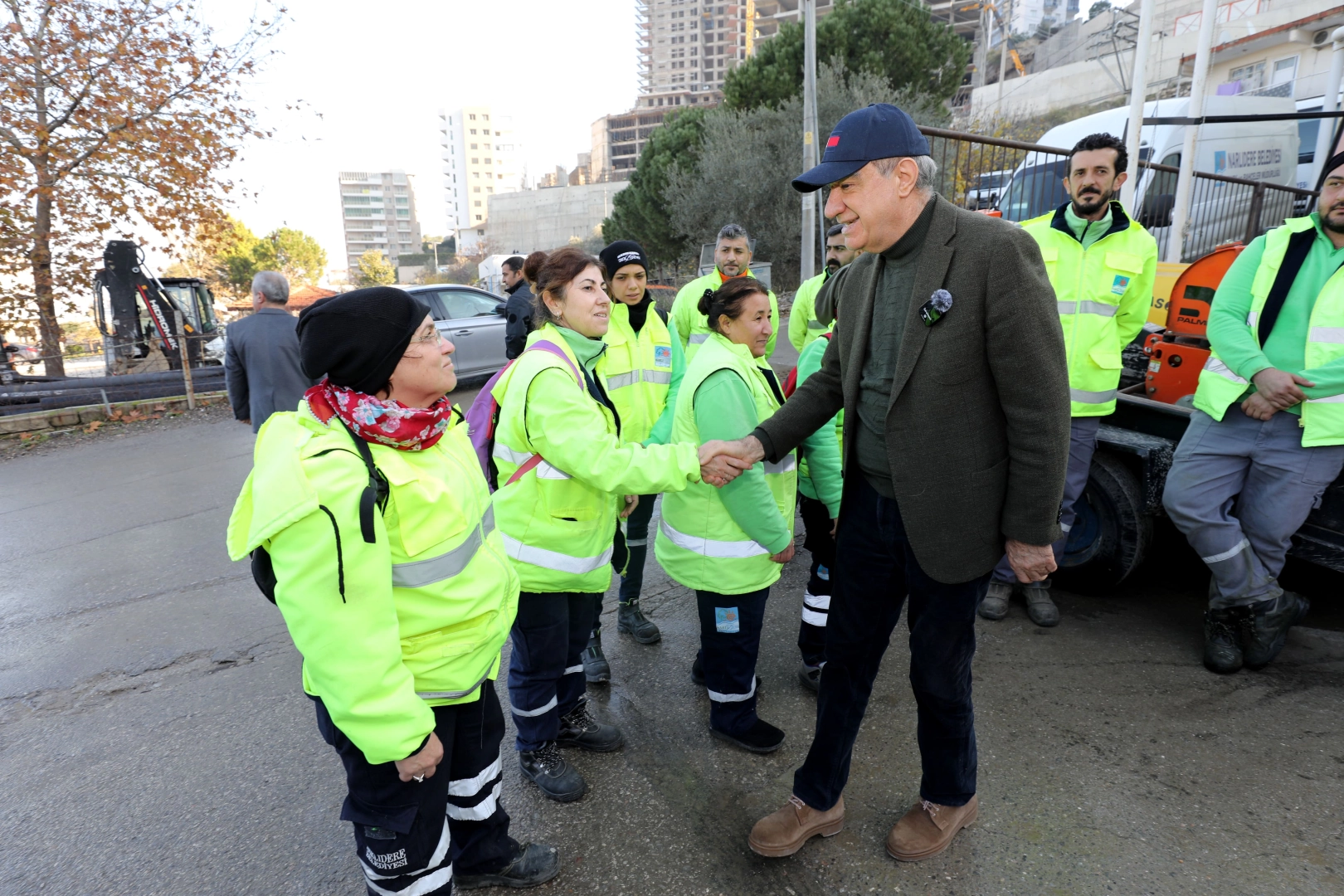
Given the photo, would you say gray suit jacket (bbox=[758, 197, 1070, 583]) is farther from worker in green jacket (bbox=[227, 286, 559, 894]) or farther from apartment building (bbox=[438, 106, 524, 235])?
apartment building (bbox=[438, 106, 524, 235])

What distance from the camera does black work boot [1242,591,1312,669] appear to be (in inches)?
117

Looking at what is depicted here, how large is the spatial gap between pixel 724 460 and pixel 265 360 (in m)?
4.49

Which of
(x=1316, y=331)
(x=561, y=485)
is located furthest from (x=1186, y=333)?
(x=561, y=485)

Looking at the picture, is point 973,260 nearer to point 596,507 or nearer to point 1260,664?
point 596,507

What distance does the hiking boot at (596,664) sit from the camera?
323cm

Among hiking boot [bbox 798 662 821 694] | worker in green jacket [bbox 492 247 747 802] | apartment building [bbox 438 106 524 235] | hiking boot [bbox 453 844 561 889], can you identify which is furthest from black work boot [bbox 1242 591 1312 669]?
apartment building [bbox 438 106 524 235]

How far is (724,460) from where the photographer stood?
2303 millimetres

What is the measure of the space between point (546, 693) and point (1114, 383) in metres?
2.93

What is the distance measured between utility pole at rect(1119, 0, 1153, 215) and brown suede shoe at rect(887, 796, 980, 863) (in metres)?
3.89

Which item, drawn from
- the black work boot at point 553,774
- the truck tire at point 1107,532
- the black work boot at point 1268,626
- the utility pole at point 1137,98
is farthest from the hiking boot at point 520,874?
the utility pole at point 1137,98

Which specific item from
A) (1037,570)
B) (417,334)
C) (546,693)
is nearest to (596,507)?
(546,693)

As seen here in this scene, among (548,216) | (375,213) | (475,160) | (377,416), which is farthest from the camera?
(375,213)

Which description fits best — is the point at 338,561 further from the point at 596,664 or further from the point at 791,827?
the point at 596,664

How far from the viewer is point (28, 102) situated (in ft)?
35.1
